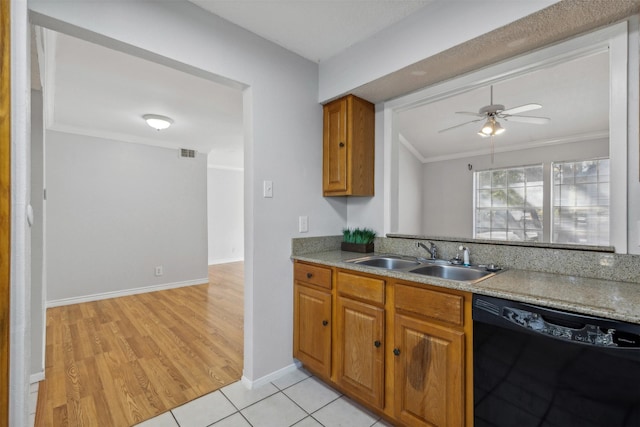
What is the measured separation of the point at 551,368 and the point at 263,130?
1.94 metres

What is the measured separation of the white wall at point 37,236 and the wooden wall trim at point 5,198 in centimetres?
178

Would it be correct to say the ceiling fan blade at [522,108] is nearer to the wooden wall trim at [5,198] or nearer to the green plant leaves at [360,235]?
the green plant leaves at [360,235]

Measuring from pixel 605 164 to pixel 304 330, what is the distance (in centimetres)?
415

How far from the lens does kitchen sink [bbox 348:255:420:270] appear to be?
2.02 m

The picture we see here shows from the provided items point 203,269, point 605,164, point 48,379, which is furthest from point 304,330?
point 605,164

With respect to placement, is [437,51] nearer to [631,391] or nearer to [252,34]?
[252,34]

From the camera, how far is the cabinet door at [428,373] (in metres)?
1.32

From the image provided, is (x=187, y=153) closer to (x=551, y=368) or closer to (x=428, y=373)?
(x=428, y=373)

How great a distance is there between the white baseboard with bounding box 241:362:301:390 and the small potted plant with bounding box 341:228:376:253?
0.97 m

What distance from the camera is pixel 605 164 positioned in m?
3.59

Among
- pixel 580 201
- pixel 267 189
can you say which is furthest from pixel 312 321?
pixel 580 201

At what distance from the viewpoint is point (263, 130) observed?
2.03 metres

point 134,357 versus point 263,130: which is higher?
point 263,130

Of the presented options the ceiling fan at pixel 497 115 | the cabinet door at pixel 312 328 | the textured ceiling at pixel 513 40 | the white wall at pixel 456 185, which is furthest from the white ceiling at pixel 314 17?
the white wall at pixel 456 185
